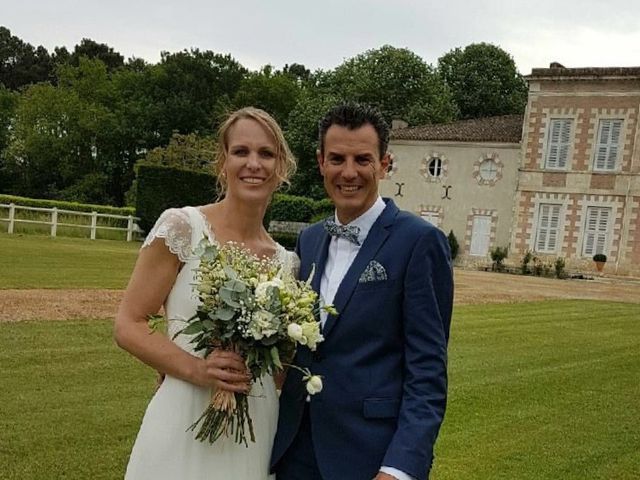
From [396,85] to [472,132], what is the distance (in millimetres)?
9319

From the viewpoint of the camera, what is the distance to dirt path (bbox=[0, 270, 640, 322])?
10.1 meters

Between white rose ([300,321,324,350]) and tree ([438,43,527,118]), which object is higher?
tree ([438,43,527,118])

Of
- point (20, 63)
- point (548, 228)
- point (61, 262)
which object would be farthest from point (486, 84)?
point (20, 63)

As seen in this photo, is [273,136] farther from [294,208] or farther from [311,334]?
[294,208]

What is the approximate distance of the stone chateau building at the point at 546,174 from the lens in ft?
99.3

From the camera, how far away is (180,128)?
44.7 metres

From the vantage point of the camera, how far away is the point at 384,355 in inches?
92.6

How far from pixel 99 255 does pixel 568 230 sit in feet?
65.1

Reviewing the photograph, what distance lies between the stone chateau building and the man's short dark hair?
30095 mm

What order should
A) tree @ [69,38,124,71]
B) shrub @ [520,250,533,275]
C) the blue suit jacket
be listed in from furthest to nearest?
1. tree @ [69,38,124,71]
2. shrub @ [520,250,533,275]
3. the blue suit jacket

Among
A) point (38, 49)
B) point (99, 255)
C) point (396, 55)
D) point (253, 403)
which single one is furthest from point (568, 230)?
point (38, 49)

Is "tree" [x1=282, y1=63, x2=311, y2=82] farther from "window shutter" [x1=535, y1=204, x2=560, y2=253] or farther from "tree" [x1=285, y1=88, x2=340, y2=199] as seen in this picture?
"window shutter" [x1=535, y1=204, x2=560, y2=253]

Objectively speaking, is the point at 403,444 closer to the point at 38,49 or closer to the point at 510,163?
the point at 510,163

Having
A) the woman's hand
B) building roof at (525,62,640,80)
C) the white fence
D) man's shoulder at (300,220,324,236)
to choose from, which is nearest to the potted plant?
building roof at (525,62,640,80)
